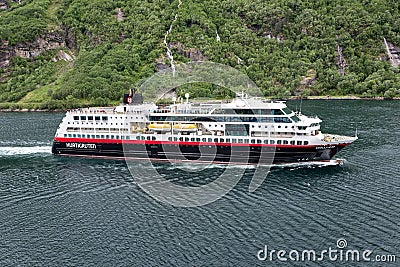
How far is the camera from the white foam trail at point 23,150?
71.1 meters

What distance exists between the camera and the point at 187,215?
43969 millimetres

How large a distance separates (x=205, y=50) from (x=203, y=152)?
115 m

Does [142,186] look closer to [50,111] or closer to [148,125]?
[148,125]

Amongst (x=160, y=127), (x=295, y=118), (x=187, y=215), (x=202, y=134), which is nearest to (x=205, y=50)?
(x=160, y=127)

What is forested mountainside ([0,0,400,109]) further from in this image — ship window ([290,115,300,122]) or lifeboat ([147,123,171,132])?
ship window ([290,115,300,122])

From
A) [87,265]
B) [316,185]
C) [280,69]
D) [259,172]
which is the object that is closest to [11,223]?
[87,265]

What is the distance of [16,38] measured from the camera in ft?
598

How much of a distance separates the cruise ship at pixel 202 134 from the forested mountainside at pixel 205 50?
75.9 metres

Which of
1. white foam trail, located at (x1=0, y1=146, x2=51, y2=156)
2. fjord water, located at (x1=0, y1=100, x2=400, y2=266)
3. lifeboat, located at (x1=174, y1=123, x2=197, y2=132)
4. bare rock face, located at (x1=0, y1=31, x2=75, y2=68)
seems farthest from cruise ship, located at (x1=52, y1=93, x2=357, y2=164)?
bare rock face, located at (x1=0, y1=31, x2=75, y2=68)

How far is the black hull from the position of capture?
194ft

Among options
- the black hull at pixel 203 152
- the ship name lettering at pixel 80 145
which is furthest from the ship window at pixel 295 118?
the ship name lettering at pixel 80 145

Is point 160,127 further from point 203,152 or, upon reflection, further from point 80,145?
point 80,145

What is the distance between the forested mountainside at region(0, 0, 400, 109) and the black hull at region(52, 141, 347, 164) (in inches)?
3008

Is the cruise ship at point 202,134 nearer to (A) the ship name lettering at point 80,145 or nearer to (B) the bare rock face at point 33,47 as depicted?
(A) the ship name lettering at point 80,145
